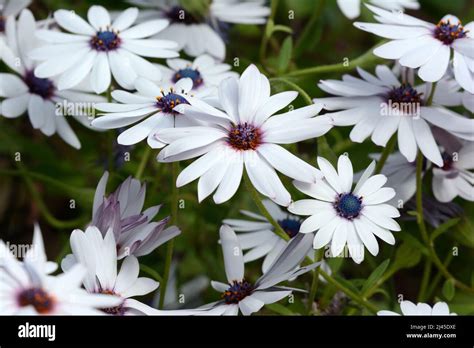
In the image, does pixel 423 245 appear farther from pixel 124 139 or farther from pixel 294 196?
pixel 124 139

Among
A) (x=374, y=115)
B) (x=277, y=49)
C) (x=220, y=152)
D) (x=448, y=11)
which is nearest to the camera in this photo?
(x=220, y=152)

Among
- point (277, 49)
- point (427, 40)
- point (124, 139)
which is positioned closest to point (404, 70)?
point (427, 40)

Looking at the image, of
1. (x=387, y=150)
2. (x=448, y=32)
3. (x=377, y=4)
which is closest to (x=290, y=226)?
(x=387, y=150)

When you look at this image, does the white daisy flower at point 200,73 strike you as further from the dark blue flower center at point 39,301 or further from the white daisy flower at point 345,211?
the dark blue flower center at point 39,301

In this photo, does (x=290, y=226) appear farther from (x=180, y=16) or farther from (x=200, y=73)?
(x=180, y=16)

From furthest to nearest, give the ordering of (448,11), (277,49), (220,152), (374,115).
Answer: (448,11)
(277,49)
(374,115)
(220,152)

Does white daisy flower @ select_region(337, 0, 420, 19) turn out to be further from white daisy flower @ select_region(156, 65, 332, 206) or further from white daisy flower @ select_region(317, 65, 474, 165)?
white daisy flower @ select_region(156, 65, 332, 206)
